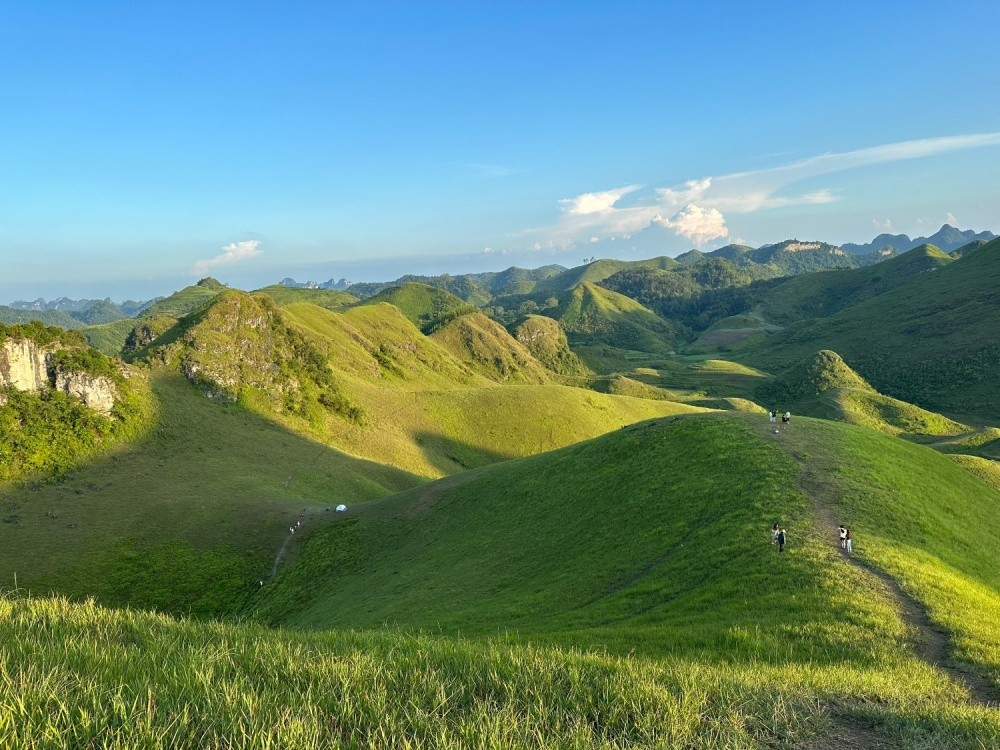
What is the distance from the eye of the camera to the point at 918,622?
2169 cm

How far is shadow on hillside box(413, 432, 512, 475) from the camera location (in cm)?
12575

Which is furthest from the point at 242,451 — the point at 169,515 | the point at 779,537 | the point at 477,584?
the point at 779,537

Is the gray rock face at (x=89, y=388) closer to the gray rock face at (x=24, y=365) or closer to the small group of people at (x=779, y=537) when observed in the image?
the gray rock face at (x=24, y=365)

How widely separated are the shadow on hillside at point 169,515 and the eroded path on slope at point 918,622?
5640cm

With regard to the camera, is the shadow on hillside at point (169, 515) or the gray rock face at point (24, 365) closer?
the shadow on hillside at point (169, 515)

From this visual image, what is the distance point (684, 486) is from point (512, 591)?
1588 centimetres

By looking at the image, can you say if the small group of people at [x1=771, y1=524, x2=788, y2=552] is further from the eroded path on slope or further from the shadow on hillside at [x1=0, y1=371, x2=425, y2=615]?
the shadow on hillside at [x1=0, y1=371, x2=425, y2=615]

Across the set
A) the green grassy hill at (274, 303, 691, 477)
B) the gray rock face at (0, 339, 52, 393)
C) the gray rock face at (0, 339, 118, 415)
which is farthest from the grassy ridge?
the gray rock face at (0, 339, 52, 393)

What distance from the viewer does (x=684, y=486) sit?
40.4m

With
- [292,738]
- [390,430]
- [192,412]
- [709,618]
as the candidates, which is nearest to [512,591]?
[709,618]

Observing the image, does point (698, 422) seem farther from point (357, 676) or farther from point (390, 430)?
point (390, 430)

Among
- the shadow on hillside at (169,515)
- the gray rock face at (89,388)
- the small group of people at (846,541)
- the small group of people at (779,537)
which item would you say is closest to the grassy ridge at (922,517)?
the small group of people at (846,541)

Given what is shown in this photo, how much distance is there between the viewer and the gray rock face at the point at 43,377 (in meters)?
73.9

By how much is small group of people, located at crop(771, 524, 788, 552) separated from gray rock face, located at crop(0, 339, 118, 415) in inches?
3692
